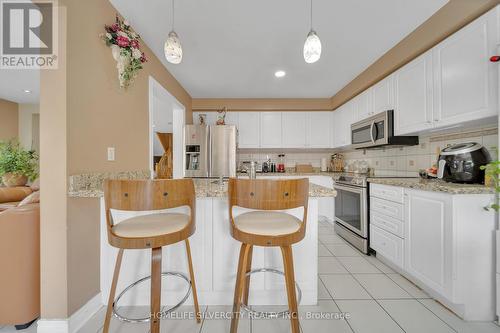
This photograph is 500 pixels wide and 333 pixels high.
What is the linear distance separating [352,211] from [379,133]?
105cm

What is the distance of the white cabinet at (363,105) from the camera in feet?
9.41

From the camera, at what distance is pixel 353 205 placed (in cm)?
263

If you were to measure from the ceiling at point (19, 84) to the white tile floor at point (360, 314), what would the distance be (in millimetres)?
3344

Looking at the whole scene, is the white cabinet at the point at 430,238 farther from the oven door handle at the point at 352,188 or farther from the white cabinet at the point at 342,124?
the white cabinet at the point at 342,124

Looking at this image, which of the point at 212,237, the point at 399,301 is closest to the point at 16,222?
the point at 212,237

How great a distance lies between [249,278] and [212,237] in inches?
15.1

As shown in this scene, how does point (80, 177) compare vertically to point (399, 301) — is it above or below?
above

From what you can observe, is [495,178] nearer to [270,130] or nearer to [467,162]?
[467,162]

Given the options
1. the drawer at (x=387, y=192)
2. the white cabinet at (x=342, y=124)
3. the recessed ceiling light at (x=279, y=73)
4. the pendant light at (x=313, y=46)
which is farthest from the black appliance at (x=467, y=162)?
the recessed ceiling light at (x=279, y=73)

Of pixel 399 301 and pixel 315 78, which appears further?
pixel 315 78

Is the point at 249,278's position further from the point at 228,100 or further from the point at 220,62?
the point at 228,100

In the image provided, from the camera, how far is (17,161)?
2.45 meters

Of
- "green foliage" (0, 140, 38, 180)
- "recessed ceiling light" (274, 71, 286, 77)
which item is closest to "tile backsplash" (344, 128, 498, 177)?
"recessed ceiling light" (274, 71, 286, 77)

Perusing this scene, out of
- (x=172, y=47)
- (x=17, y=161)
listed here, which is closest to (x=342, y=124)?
(x=172, y=47)
